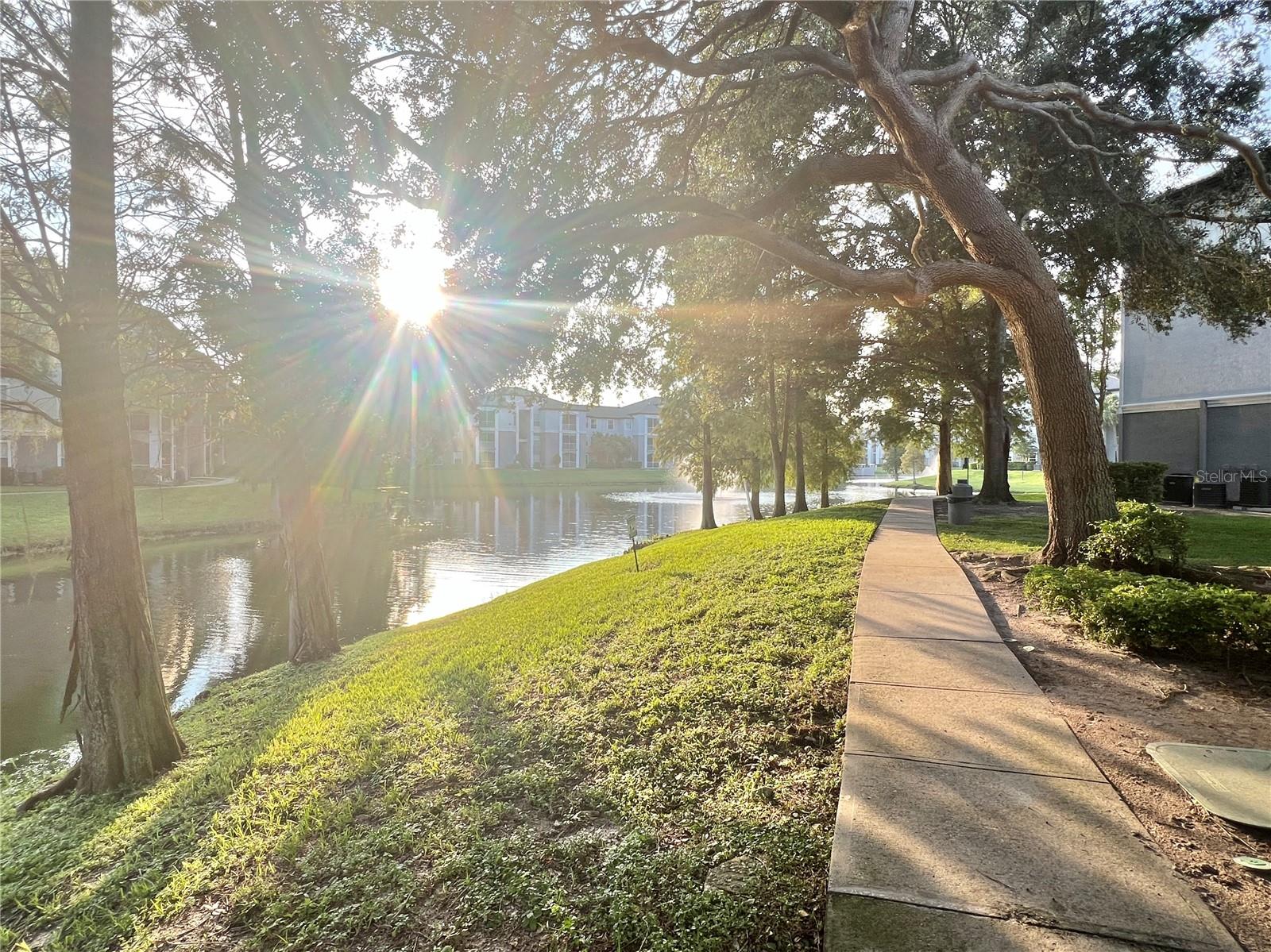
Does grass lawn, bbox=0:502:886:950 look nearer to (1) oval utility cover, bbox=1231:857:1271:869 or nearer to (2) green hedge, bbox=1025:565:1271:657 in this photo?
(1) oval utility cover, bbox=1231:857:1271:869

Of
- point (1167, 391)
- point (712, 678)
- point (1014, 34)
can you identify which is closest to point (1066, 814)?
point (712, 678)

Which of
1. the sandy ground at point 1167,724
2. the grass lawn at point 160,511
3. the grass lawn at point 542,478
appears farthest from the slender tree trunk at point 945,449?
the grass lawn at point 542,478

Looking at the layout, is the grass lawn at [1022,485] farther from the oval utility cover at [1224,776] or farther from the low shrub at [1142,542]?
the oval utility cover at [1224,776]

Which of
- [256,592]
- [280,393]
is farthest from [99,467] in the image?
[256,592]

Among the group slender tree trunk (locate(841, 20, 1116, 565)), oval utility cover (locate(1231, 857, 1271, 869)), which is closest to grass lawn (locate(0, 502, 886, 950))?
oval utility cover (locate(1231, 857, 1271, 869))

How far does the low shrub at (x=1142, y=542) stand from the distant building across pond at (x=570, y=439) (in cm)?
6641

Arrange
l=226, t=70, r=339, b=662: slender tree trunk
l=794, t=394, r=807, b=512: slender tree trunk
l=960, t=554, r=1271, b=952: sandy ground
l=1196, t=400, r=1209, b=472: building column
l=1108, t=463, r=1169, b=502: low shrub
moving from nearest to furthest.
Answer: l=960, t=554, r=1271, b=952: sandy ground < l=226, t=70, r=339, b=662: slender tree trunk < l=1108, t=463, r=1169, b=502: low shrub < l=1196, t=400, r=1209, b=472: building column < l=794, t=394, r=807, b=512: slender tree trunk

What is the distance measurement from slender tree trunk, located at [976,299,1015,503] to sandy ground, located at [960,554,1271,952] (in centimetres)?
1189

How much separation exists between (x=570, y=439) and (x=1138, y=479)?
74.5m

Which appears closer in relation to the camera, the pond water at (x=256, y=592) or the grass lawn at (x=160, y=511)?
the pond water at (x=256, y=592)

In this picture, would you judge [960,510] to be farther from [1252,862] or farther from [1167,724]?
[1252,862]

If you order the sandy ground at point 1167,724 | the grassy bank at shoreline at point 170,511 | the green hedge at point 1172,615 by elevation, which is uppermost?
the green hedge at point 1172,615

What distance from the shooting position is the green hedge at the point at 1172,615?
12.4 feet

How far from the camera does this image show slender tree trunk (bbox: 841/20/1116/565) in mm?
6586
